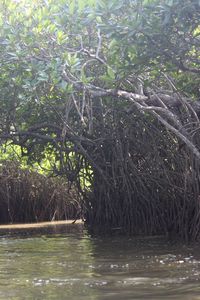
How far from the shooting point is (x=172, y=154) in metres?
8.34

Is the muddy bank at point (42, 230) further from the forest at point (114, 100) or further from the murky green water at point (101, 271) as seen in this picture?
the murky green water at point (101, 271)

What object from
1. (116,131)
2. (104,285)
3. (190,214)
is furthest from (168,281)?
(116,131)

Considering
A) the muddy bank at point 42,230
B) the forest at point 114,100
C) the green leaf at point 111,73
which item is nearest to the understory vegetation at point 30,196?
the muddy bank at point 42,230

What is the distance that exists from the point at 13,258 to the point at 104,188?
11.2ft

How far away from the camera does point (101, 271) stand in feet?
17.7

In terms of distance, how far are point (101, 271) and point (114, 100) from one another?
3199 millimetres

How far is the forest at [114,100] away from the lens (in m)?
5.79

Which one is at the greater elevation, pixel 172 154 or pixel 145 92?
pixel 145 92

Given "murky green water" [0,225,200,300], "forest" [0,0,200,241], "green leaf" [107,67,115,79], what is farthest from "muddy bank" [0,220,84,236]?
"green leaf" [107,67,115,79]

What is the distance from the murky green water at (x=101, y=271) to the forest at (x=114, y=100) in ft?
3.56

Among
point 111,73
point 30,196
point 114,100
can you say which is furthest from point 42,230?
point 111,73

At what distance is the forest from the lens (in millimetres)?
5793

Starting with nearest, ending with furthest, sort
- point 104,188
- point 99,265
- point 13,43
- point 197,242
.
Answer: point 99,265
point 13,43
point 197,242
point 104,188

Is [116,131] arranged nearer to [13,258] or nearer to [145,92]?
[145,92]
